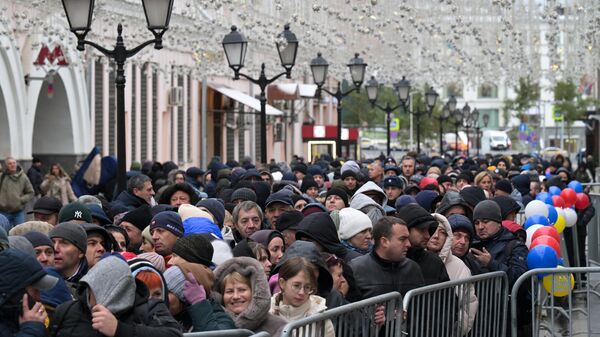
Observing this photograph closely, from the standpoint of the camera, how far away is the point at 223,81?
56.9 metres

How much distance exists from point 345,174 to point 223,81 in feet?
122

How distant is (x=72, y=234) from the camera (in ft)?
31.7

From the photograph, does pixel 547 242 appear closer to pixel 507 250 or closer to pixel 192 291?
pixel 507 250

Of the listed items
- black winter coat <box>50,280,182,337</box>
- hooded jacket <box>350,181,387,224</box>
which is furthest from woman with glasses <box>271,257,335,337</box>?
hooded jacket <box>350,181,387,224</box>

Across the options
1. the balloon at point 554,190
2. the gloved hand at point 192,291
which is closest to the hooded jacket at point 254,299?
the gloved hand at point 192,291

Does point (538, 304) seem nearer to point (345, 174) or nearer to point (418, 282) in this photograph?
point (418, 282)

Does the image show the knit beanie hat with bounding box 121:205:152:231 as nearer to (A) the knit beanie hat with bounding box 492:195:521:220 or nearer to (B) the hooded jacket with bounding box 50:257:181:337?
(A) the knit beanie hat with bounding box 492:195:521:220

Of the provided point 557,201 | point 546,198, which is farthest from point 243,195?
point 557,201

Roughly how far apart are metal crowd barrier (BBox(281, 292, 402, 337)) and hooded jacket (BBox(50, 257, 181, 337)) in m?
0.83

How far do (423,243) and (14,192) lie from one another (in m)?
13.6

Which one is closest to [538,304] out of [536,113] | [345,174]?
[345,174]

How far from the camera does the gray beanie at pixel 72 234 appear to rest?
9.62m

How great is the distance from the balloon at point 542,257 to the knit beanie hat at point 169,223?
3655 mm

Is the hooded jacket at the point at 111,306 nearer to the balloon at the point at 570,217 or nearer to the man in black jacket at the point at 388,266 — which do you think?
the man in black jacket at the point at 388,266
